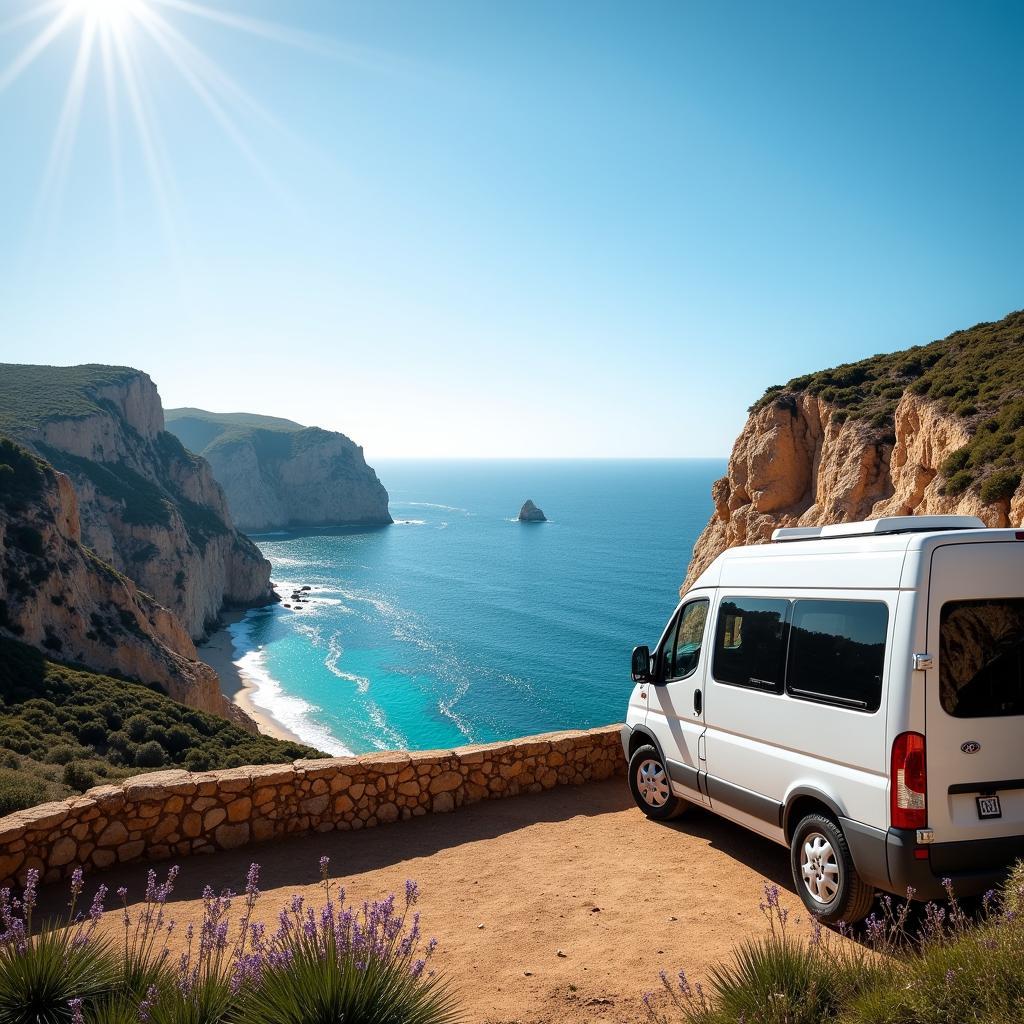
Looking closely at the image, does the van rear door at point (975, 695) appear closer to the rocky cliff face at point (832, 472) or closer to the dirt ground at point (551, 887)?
the dirt ground at point (551, 887)

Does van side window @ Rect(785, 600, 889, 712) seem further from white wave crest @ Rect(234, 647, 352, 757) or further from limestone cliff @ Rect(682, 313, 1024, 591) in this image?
white wave crest @ Rect(234, 647, 352, 757)

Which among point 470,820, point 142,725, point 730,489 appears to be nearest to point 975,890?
point 470,820

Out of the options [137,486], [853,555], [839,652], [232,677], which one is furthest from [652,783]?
[137,486]

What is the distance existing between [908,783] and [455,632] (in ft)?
205

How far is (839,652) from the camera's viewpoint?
5059mm

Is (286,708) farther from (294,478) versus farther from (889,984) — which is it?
(294,478)

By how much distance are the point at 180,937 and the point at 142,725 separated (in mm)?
18916

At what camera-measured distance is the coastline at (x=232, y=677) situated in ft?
136

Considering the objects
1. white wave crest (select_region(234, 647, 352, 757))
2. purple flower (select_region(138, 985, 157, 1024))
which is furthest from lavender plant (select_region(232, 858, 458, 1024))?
white wave crest (select_region(234, 647, 352, 757))

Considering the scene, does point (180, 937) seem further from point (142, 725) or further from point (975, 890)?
point (142, 725)

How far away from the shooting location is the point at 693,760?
261 inches

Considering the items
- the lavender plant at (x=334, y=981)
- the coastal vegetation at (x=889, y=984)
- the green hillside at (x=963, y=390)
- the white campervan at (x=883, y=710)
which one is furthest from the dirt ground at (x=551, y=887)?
the green hillside at (x=963, y=390)

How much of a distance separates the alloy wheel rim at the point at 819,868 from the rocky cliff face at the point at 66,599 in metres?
31.0

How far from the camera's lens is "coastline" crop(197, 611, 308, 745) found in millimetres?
41375
